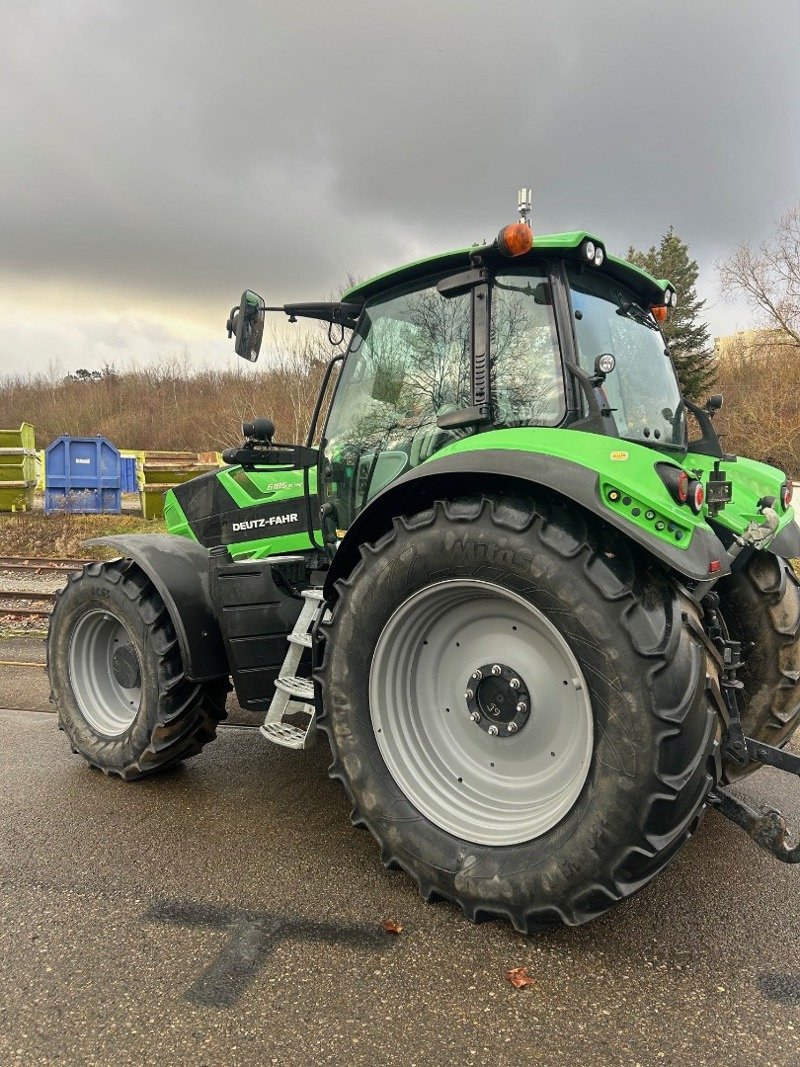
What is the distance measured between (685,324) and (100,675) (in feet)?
119

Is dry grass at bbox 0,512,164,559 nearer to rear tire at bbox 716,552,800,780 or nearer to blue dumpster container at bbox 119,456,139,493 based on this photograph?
blue dumpster container at bbox 119,456,139,493

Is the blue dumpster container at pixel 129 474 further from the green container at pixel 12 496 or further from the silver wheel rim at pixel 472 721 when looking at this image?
the silver wheel rim at pixel 472 721

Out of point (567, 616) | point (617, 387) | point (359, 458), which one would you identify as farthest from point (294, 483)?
point (567, 616)

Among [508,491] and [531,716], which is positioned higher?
[508,491]

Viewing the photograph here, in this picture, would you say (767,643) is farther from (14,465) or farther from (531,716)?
(14,465)

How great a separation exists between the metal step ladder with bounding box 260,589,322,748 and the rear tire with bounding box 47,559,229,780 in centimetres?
56

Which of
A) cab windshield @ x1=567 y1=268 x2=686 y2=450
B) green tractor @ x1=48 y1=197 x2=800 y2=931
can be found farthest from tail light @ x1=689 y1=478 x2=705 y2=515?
cab windshield @ x1=567 y1=268 x2=686 y2=450

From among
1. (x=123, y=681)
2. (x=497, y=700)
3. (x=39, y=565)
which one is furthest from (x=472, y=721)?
(x=39, y=565)

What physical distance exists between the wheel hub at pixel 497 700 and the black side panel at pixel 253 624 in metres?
1.08

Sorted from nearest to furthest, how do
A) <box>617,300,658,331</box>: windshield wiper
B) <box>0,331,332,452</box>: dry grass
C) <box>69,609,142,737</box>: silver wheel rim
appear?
<box>617,300,658,331</box>: windshield wiper < <box>69,609,142,737</box>: silver wheel rim < <box>0,331,332,452</box>: dry grass

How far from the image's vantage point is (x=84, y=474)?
1791 centimetres

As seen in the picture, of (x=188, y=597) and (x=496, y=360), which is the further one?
(x=188, y=597)

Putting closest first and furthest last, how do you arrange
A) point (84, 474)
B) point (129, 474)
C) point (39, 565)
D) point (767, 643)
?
point (767, 643) → point (39, 565) → point (84, 474) → point (129, 474)

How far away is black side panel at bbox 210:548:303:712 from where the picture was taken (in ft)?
10.8
